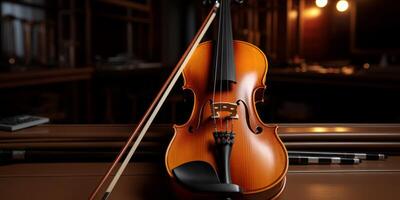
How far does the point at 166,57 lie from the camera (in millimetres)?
5484

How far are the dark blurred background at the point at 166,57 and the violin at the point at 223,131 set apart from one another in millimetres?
112

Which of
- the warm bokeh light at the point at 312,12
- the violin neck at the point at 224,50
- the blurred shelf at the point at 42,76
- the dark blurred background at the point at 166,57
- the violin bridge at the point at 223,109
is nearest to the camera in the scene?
the violin bridge at the point at 223,109

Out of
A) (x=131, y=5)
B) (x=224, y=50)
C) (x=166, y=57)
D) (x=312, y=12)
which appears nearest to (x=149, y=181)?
(x=224, y=50)

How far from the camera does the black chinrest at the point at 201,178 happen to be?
645 mm

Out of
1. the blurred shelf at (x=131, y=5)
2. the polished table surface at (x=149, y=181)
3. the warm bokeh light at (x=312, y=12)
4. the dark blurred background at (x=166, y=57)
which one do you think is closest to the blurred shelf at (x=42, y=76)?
the dark blurred background at (x=166, y=57)

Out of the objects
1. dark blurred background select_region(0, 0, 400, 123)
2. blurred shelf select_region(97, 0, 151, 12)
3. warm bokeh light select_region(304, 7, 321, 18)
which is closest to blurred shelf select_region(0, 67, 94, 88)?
dark blurred background select_region(0, 0, 400, 123)

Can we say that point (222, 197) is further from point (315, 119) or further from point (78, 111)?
point (78, 111)

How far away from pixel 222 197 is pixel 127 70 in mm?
2669

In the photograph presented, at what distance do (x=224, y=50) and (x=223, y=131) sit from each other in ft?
1.06

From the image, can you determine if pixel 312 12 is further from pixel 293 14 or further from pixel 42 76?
pixel 42 76

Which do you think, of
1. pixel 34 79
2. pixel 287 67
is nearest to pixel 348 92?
pixel 287 67

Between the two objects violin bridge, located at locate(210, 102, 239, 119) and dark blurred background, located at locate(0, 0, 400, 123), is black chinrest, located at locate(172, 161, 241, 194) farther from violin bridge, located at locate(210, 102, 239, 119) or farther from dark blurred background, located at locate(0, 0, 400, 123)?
dark blurred background, located at locate(0, 0, 400, 123)

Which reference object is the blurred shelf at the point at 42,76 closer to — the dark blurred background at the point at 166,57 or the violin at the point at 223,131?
the dark blurred background at the point at 166,57

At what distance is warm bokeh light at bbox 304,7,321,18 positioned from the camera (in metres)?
4.90
